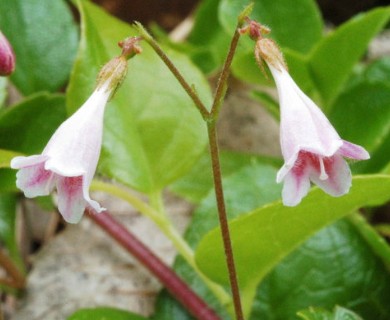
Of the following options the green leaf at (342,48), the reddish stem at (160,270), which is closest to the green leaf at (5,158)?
the reddish stem at (160,270)

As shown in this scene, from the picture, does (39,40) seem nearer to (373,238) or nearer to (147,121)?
(147,121)

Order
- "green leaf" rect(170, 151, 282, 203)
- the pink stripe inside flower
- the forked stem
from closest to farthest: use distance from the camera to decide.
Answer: the pink stripe inside flower, the forked stem, "green leaf" rect(170, 151, 282, 203)

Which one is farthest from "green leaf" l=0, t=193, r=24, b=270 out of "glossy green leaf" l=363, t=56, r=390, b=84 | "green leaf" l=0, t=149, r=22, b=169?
"glossy green leaf" l=363, t=56, r=390, b=84

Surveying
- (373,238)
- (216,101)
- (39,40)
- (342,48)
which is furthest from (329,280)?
(39,40)

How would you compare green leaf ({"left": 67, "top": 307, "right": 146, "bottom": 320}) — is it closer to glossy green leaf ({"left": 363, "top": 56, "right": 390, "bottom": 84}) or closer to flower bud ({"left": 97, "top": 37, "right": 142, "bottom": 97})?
flower bud ({"left": 97, "top": 37, "right": 142, "bottom": 97})

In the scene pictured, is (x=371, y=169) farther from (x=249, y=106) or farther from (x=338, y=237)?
(x=249, y=106)

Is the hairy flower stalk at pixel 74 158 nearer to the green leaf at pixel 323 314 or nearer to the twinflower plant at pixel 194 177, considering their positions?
the twinflower plant at pixel 194 177

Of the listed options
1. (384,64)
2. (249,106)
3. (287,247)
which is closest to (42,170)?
(287,247)
